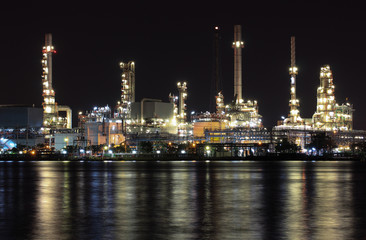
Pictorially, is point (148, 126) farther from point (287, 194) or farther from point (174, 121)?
point (287, 194)

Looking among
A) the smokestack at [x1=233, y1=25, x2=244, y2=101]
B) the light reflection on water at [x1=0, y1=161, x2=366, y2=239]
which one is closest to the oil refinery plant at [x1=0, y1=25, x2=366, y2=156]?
the smokestack at [x1=233, y1=25, x2=244, y2=101]

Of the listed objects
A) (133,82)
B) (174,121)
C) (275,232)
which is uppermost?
(133,82)

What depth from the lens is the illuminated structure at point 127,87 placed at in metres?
151

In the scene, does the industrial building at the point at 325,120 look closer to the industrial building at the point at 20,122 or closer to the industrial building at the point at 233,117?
the industrial building at the point at 233,117

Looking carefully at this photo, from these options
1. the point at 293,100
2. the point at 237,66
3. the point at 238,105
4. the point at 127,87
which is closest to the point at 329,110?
the point at 293,100

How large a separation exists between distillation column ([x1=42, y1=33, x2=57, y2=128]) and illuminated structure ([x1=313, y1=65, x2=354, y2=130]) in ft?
219

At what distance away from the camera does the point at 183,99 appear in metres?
174

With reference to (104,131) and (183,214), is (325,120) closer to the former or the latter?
(104,131)

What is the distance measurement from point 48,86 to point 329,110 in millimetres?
69912

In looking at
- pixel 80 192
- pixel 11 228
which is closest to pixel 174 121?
pixel 80 192

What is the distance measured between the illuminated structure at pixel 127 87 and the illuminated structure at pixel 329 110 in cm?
4787

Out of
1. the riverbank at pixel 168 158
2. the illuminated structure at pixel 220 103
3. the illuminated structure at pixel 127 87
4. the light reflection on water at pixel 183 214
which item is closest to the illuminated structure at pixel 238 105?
the illuminated structure at pixel 220 103

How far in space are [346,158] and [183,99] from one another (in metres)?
60.4

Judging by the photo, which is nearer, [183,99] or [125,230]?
[125,230]
